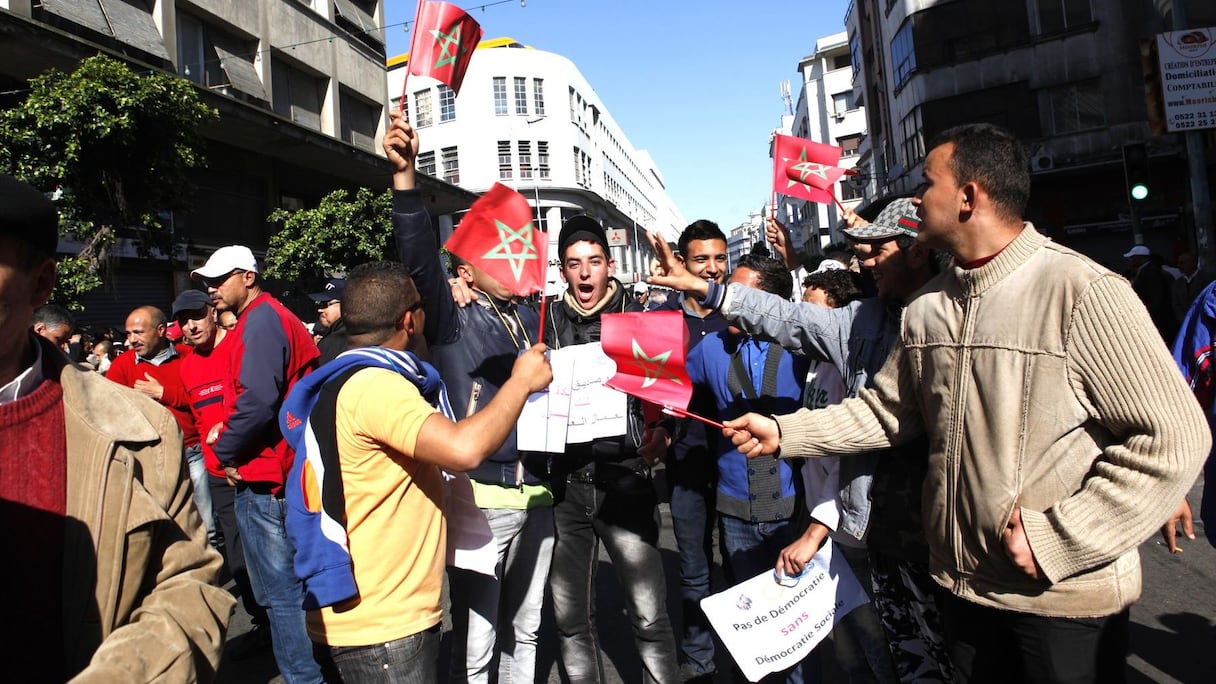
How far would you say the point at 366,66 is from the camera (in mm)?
26781

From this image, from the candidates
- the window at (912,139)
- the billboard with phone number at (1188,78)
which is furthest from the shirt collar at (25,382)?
the window at (912,139)

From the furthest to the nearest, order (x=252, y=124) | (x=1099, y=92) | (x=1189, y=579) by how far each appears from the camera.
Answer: (x=1099, y=92)
(x=252, y=124)
(x=1189, y=579)

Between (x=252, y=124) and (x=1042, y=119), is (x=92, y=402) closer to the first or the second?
(x=252, y=124)

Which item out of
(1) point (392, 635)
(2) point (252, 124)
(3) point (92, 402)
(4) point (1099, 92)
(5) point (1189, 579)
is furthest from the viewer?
(4) point (1099, 92)

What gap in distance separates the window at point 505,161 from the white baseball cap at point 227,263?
52109 mm

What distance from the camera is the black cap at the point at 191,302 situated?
195 inches

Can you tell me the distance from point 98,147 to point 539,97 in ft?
163

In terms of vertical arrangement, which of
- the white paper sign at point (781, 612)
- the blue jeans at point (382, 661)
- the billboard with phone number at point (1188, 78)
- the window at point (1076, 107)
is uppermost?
the window at point (1076, 107)

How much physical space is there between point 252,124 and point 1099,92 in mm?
24058

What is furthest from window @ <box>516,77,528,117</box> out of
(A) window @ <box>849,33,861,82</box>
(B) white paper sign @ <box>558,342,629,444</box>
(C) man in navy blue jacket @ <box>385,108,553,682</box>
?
(B) white paper sign @ <box>558,342,629,444</box>

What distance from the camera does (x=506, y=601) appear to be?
3412mm

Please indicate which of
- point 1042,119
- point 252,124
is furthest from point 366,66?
point 1042,119

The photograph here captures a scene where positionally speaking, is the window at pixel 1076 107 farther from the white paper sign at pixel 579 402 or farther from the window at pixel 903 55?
the white paper sign at pixel 579 402

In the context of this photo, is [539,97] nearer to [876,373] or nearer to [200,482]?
[200,482]
